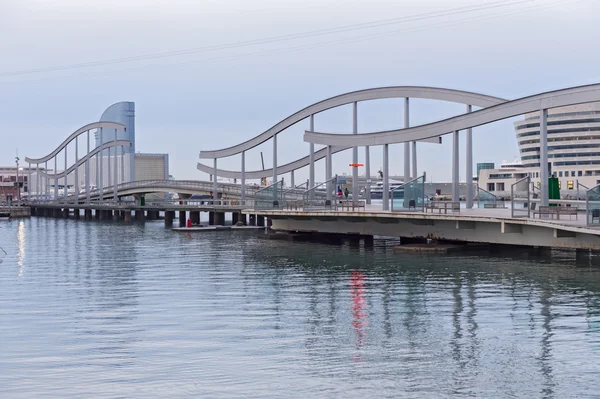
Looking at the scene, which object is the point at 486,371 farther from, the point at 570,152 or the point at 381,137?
the point at 570,152

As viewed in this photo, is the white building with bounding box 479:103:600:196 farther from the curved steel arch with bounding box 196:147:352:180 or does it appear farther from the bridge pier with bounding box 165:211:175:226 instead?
the bridge pier with bounding box 165:211:175:226

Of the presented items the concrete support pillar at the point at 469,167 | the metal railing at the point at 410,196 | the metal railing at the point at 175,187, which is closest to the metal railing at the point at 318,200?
the metal railing at the point at 410,196

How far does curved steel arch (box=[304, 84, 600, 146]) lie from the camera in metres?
35.2

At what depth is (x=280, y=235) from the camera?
58.6 meters

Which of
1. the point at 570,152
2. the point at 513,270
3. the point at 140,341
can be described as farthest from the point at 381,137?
the point at 570,152

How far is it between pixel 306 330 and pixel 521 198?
2239cm

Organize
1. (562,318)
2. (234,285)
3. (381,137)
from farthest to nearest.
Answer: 1. (381,137)
2. (234,285)
3. (562,318)

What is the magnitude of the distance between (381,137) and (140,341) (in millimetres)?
33288

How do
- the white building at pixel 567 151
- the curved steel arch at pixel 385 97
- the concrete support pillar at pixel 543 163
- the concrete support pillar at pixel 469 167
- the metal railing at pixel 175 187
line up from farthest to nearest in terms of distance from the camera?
the white building at pixel 567 151, the metal railing at pixel 175 187, the curved steel arch at pixel 385 97, the concrete support pillar at pixel 469 167, the concrete support pillar at pixel 543 163

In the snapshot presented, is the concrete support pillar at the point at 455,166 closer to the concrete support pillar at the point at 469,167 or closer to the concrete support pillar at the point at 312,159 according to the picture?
the concrete support pillar at the point at 469,167

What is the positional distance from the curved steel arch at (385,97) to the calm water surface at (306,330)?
12736mm

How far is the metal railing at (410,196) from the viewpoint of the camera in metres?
43.4

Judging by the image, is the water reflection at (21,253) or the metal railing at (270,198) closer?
the water reflection at (21,253)

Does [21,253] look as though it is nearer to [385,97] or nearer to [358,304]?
[385,97]
